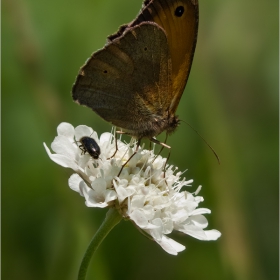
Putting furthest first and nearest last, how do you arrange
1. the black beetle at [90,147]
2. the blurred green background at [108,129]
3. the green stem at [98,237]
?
the blurred green background at [108,129]
the black beetle at [90,147]
the green stem at [98,237]

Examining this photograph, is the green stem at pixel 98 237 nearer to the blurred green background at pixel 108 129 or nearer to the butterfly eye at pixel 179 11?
the blurred green background at pixel 108 129

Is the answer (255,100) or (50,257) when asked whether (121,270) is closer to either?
(50,257)

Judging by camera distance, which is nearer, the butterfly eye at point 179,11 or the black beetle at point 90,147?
the black beetle at point 90,147

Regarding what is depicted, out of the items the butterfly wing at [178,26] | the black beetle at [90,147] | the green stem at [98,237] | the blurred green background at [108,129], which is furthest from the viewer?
the blurred green background at [108,129]

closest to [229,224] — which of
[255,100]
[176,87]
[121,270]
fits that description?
[121,270]

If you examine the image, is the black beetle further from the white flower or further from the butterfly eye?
the butterfly eye

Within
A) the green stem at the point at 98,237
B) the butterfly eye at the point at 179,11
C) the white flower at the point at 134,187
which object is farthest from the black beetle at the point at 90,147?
the butterfly eye at the point at 179,11

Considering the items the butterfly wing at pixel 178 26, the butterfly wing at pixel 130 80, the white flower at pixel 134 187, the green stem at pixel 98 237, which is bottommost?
the green stem at pixel 98 237
